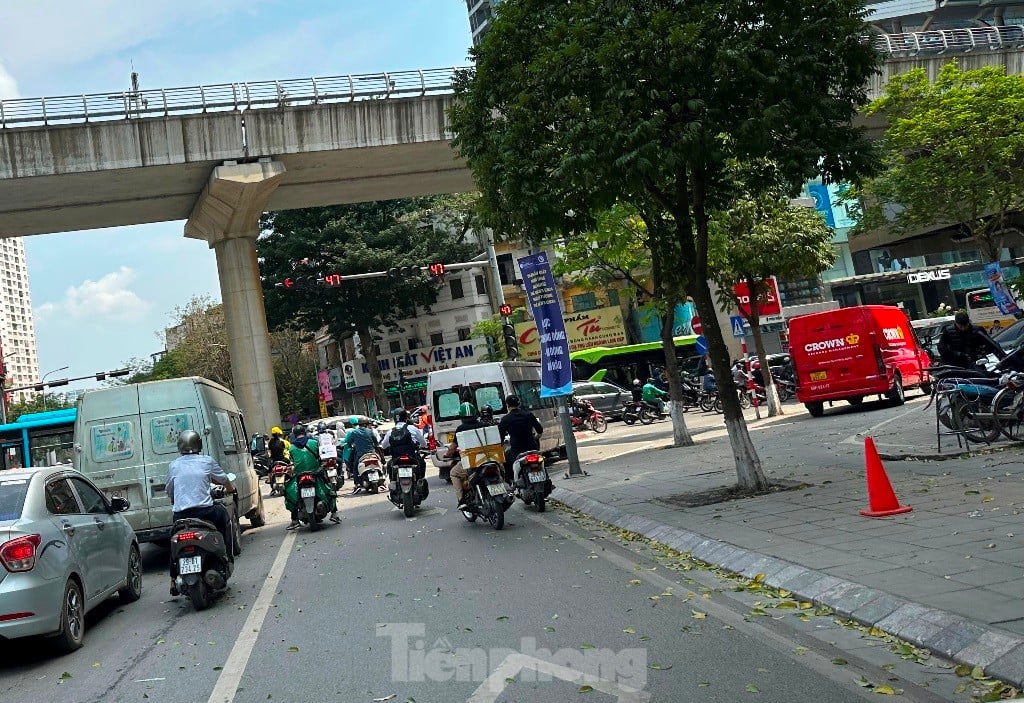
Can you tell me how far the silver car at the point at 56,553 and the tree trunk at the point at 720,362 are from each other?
6921 millimetres

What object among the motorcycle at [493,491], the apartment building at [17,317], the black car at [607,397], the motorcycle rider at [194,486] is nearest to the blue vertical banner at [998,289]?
the motorcycle at [493,491]

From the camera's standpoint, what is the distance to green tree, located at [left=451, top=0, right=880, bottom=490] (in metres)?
11.4

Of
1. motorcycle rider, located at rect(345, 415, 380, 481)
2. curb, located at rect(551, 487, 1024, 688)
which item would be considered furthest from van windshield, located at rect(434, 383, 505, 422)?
curb, located at rect(551, 487, 1024, 688)

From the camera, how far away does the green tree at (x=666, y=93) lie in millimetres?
11352

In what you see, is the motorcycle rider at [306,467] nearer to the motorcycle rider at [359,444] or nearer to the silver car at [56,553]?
the silver car at [56,553]

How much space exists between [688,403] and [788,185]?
27.7 m

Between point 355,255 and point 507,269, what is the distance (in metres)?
11.8

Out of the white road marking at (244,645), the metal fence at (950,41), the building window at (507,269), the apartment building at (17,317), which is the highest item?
the apartment building at (17,317)

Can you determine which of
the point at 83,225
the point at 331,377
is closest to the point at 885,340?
the point at 83,225

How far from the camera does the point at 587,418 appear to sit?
35281mm

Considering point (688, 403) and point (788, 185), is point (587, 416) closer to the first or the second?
point (688, 403)

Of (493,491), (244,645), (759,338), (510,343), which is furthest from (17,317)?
(244,645)

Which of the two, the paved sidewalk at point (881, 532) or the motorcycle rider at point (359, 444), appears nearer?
the paved sidewalk at point (881, 532)

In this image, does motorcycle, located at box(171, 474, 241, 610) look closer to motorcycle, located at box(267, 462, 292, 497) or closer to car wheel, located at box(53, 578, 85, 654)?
car wheel, located at box(53, 578, 85, 654)
